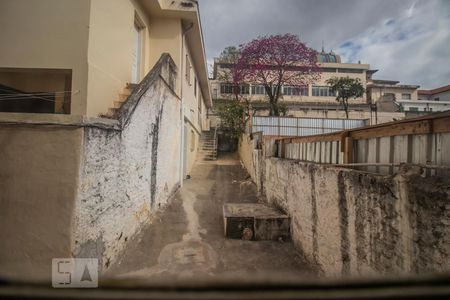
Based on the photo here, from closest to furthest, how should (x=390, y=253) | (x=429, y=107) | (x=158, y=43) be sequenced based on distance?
(x=390, y=253) → (x=158, y=43) → (x=429, y=107)

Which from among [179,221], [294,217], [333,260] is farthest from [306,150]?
[179,221]

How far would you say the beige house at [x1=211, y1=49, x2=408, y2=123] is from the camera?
2210 centimetres

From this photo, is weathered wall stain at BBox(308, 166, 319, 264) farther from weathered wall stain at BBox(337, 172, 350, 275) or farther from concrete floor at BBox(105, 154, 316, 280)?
weathered wall stain at BBox(337, 172, 350, 275)

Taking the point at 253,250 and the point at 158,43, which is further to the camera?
the point at 158,43

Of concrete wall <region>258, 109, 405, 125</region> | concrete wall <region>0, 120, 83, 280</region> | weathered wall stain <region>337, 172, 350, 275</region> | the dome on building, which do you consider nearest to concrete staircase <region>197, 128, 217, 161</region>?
concrete wall <region>258, 109, 405, 125</region>

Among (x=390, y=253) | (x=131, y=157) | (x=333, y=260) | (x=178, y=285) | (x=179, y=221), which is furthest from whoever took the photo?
(x=179, y=221)

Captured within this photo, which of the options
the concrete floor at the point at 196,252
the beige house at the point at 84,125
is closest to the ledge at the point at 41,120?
the beige house at the point at 84,125

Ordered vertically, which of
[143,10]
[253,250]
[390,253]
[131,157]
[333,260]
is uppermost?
[143,10]

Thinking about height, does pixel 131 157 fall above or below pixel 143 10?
below

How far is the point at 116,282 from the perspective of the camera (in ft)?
2.10

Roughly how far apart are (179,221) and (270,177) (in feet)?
9.44

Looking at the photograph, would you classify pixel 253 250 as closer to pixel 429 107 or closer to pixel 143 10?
pixel 143 10

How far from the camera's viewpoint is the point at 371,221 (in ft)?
8.32

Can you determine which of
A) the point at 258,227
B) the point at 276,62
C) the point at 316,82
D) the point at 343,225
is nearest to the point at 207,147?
the point at 276,62
